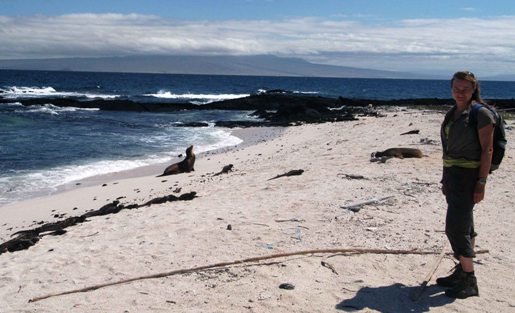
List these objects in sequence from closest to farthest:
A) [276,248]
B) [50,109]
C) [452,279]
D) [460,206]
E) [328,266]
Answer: [460,206] → [452,279] → [328,266] → [276,248] → [50,109]

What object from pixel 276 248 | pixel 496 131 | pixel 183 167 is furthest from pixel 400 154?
pixel 496 131

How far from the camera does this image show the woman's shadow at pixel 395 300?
4.35m

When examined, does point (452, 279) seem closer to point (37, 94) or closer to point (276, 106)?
point (276, 106)

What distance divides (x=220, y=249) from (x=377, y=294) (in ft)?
5.92

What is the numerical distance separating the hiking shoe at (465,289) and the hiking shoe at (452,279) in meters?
0.04

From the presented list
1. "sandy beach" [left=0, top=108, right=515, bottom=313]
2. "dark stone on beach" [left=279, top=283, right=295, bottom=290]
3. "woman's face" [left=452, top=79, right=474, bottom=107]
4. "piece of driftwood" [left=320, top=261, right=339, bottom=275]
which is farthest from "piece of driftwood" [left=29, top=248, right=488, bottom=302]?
"woman's face" [left=452, top=79, right=474, bottom=107]

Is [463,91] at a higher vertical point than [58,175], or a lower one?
higher

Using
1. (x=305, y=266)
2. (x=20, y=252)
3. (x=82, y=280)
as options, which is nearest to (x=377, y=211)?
(x=305, y=266)

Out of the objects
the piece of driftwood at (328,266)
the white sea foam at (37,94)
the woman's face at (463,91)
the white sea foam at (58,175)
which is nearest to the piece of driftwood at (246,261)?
the piece of driftwood at (328,266)

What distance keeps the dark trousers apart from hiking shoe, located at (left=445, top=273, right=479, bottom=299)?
0.20 metres

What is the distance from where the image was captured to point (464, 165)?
13.9 feet

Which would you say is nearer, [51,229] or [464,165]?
[464,165]

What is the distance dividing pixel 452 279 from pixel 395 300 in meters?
0.55

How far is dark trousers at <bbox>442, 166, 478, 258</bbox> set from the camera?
167 inches
